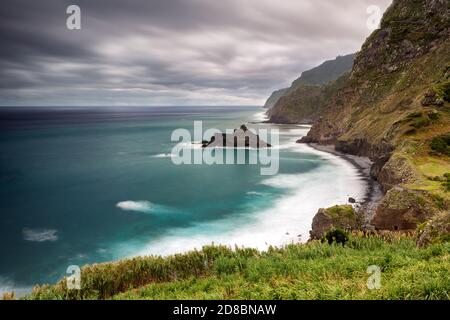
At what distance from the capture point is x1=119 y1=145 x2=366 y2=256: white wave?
36781 millimetres

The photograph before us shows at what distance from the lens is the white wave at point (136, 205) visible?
50.0 m

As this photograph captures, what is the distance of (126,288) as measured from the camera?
60.2 ft

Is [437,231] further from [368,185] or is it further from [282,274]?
[368,185]

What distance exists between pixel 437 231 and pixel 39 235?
4088 centimetres

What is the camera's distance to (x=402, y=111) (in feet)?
264

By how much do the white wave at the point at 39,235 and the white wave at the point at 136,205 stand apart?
11142 millimetres

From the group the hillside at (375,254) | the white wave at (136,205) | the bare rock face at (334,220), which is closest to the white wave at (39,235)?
the white wave at (136,205)

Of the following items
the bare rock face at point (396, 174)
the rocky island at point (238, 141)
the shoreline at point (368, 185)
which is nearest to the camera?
the shoreline at point (368, 185)

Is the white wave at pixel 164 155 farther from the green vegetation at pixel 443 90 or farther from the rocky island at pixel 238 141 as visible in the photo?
the green vegetation at pixel 443 90

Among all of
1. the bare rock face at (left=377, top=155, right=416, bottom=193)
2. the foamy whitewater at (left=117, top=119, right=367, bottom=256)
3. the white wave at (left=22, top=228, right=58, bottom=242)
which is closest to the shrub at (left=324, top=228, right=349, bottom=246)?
the foamy whitewater at (left=117, top=119, right=367, bottom=256)

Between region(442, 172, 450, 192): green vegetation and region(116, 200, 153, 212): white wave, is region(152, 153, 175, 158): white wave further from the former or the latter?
region(442, 172, 450, 192): green vegetation

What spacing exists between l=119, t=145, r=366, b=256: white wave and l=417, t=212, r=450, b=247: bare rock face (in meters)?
17.3

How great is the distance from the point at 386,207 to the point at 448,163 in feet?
63.3
